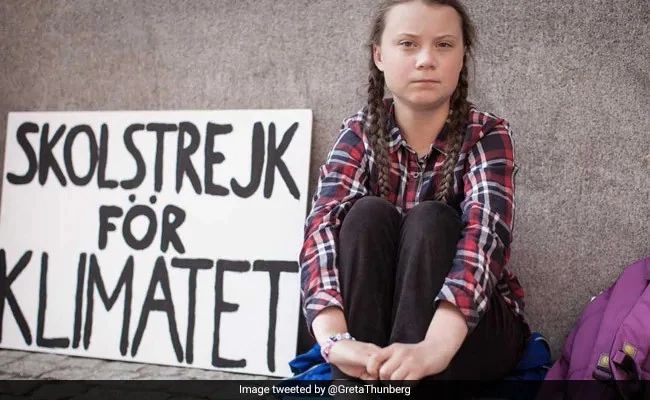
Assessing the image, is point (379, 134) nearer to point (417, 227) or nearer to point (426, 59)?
point (426, 59)

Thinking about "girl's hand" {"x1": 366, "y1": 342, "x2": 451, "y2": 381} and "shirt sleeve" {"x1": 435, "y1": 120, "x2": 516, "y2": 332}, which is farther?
"shirt sleeve" {"x1": 435, "y1": 120, "x2": 516, "y2": 332}

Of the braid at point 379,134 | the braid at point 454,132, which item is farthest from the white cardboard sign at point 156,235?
the braid at point 454,132

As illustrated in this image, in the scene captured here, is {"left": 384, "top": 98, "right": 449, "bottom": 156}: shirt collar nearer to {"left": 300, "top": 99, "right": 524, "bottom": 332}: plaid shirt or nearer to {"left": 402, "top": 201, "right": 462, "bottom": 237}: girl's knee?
{"left": 300, "top": 99, "right": 524, "bottom": 332}: plaid shirt

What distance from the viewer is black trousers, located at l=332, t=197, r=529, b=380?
4.00 ft

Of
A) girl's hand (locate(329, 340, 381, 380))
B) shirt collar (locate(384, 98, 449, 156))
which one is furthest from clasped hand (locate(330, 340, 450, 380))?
shirt collar (locate(384, 98, 449, 156))

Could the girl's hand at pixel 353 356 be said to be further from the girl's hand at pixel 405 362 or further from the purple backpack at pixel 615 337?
the purple backpack at pixel 615 337

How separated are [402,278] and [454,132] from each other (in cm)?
43

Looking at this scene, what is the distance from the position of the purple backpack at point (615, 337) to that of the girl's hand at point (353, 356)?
56cm

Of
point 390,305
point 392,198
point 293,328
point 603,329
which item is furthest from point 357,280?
point 293,328

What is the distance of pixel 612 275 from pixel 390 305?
897 mm

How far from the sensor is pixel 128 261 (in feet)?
7.13

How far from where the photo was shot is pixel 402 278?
4.11 feet

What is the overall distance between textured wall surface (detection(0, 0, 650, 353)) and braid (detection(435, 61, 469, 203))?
42 cm

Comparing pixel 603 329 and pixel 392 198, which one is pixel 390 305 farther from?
pixel 603 329
